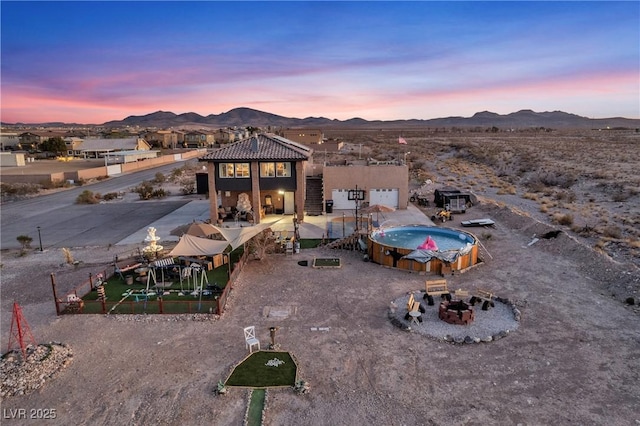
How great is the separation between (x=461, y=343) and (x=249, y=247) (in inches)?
535

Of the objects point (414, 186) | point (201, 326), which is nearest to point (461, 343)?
point (201, 326)

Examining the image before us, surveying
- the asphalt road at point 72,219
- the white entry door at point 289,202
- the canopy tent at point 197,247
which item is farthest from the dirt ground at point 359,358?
the white entry door at point 289,202

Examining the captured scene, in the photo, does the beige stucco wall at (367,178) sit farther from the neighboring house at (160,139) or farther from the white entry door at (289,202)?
the neighboring house at (160,139)

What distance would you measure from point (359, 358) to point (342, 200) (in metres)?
23.9

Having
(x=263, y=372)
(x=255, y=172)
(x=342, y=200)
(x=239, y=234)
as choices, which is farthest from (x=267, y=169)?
(x=263, y=372)

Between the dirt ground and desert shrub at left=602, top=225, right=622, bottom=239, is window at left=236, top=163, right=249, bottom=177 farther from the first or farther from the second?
desert shrub at left=602, top=225, right=622, bottom=239

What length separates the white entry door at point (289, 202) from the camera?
113ft

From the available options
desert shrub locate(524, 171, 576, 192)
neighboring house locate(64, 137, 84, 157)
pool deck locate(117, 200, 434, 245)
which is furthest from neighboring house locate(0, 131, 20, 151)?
desert shrub locate(524, 171, 576, 192)

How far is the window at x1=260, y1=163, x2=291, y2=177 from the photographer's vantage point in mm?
32281

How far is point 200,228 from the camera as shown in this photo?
22.8 meters

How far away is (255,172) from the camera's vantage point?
104ft

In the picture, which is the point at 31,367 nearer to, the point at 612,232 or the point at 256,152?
the point at 256,152

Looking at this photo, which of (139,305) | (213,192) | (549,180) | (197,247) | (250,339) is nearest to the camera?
(250,339)

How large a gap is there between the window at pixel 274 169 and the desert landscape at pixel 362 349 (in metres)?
8.89
